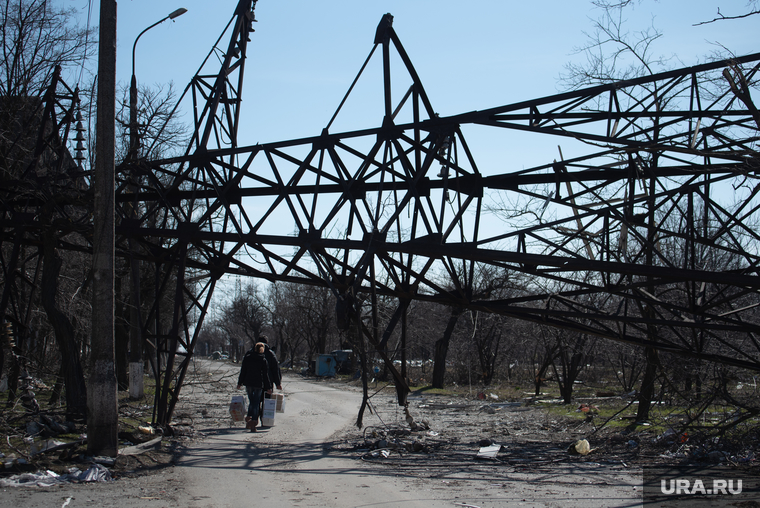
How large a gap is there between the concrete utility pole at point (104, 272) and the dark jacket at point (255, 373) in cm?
386

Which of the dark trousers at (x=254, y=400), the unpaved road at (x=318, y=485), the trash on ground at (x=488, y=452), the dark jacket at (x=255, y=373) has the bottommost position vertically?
the trash on ground at (x=488, y=452)

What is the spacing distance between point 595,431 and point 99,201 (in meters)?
10.1

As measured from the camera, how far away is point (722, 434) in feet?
32.6

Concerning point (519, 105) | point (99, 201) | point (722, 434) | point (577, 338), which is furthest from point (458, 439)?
point (577, 338)

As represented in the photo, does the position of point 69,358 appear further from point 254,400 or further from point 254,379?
point 254,400

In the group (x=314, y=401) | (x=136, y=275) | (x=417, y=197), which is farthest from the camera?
(x=314, y=401)

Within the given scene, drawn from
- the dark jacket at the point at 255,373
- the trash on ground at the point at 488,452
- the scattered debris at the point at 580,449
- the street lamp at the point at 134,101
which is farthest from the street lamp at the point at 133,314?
the scattered debris at the point at 580,449

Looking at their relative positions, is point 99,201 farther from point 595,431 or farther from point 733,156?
point 595,431

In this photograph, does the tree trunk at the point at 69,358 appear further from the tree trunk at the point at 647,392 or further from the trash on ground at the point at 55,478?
the tree trunk at the point at 647,392

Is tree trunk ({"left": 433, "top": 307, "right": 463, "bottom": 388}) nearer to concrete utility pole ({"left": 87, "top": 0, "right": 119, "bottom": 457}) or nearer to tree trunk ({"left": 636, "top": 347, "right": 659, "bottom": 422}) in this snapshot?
tree trunk ({"left": 636, "top": 347, "right": 659, "bottom": 422})

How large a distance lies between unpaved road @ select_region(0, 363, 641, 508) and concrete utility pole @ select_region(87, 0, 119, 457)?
1003 mm

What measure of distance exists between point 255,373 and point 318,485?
16.1ft

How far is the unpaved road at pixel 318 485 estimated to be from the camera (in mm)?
6590

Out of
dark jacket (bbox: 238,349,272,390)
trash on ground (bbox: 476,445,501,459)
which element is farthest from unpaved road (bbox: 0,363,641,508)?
dark jacket (bbox: 238,349,272,390)
